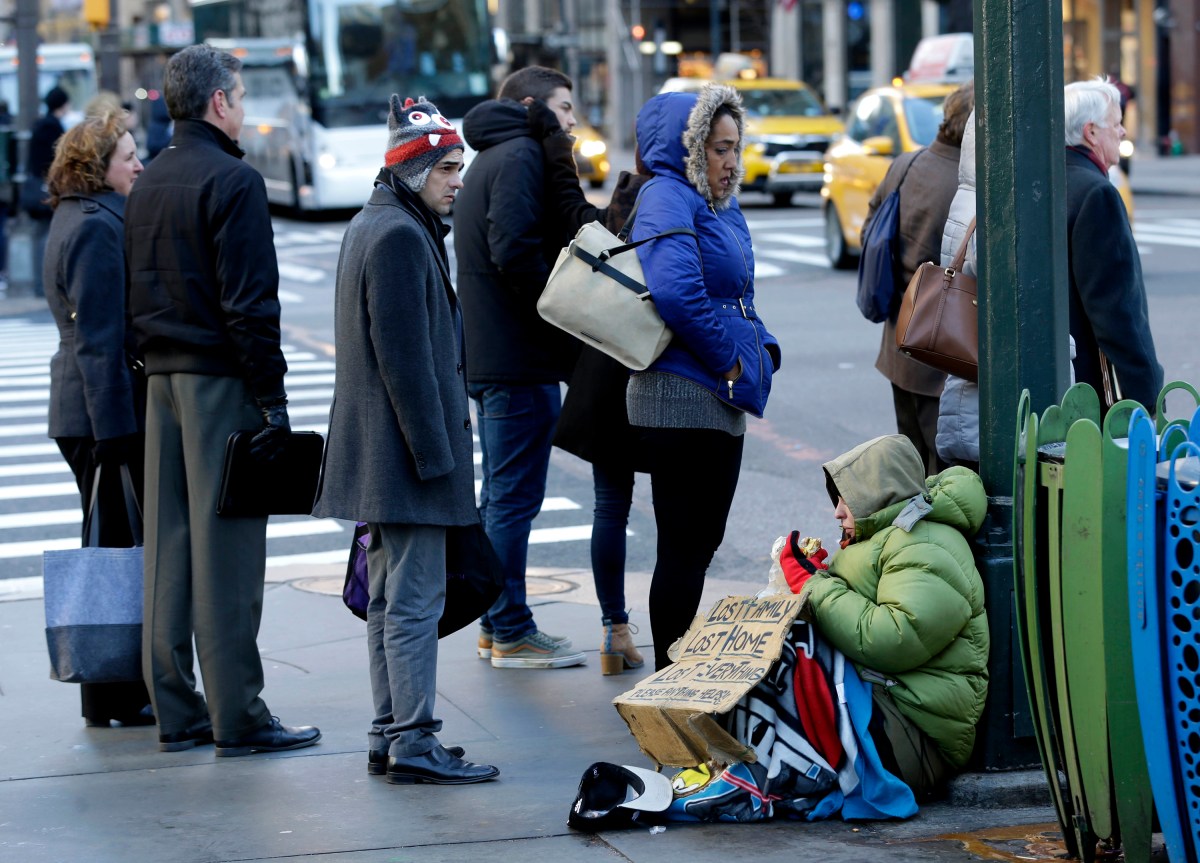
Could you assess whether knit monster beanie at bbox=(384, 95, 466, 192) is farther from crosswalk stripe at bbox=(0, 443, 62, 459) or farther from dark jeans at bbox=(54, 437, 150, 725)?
crosswalk stripe at bbox=(0, 443, 62, 459)

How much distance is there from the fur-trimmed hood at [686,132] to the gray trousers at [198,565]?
144 centimetres

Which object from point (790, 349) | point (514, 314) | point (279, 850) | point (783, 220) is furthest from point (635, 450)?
point (783, 220)

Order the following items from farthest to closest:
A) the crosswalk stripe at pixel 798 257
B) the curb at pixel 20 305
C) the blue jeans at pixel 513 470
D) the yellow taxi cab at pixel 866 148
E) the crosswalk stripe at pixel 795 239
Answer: the crosswalk stripe at pixel 795 239 < the crosswalk stripe at pixel 798 257 < the curb at pixel 20 305 < the yellow taxi cab at pixel 866 148 < the blue jeans at pixel 513 470

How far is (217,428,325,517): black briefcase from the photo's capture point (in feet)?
17.2

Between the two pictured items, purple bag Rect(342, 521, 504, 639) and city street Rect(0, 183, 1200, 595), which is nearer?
purple bag Rect(342, 521, 504, 639)

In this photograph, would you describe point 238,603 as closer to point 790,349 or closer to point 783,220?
point 790,349

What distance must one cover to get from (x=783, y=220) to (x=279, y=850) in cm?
2243

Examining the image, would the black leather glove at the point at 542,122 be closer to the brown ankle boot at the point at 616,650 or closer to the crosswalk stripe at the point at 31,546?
the brown ankle boot at the point at 616,650

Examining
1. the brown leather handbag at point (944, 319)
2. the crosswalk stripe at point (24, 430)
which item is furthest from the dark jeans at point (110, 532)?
the crosswalk stripe at point (24, 430)

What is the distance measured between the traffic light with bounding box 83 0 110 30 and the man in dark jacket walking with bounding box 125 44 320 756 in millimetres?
18639

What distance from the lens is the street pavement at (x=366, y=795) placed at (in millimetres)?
4410

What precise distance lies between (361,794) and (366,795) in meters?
0.02

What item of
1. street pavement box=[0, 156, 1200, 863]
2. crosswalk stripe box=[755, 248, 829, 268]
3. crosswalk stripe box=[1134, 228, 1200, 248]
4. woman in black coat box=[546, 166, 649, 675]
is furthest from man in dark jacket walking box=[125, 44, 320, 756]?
crosswalk stripe box=[1134, 228, 1200, 248]

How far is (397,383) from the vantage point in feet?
15.8
